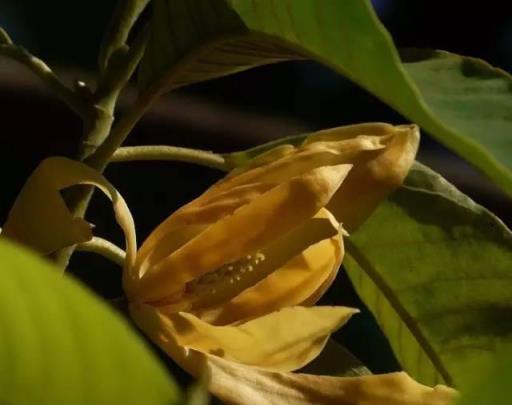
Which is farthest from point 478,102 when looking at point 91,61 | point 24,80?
point 91,61

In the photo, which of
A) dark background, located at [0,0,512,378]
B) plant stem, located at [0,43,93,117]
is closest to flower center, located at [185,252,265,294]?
plant stem, located at [0,43,93,117]

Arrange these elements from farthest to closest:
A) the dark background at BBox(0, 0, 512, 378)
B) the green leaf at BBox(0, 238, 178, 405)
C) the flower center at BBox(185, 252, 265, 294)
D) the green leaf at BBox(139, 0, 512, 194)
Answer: the dark background at BBox(0, 0, 512, 378), the flower center at BBox(185, 252, 265, 294), the green leaf at BBox(139, 0, 512, 194), the green leaf at BBox(0, 238, 178, 405)

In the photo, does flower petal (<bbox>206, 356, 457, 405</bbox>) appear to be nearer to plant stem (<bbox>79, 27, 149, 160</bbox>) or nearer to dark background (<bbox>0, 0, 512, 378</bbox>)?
plant stem (<bbox>79, 27, 149, 160</bbox>)

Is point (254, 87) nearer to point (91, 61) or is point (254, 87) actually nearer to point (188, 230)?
point (91, 61)

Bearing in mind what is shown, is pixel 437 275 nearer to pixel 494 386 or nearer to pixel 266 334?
pixel 266 334

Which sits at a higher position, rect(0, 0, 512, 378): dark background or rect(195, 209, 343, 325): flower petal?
rect(195, 209, 343, 325): flower petal

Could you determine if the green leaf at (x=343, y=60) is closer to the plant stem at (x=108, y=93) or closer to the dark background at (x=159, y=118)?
the plant stem at (x=108, y=93)
